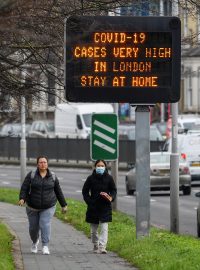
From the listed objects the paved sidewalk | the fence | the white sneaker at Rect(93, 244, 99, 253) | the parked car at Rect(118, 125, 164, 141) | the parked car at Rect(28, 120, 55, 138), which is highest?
the parked car at Rect(28, 120, 55, 138)

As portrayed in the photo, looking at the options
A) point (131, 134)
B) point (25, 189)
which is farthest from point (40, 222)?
point (131, 134)

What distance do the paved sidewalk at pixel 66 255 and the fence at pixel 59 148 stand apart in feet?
108

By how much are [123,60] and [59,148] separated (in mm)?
46372

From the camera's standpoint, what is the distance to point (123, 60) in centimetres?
1620

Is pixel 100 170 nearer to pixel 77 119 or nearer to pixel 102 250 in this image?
pixel 102 250

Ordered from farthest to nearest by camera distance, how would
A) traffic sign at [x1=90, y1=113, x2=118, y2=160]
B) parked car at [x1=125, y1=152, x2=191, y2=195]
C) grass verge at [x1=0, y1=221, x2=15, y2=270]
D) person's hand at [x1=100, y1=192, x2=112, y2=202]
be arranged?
parked car at [x1=125, y1=152, x2=191, y2=195] < traffic sign at [x1=90, y1=113, x2=118, y2=160] < person's hand at [x1=100, y1=192, x2=112, y2=202] < grass verge at [x1=0, y1=221, x2=15, y2=270]

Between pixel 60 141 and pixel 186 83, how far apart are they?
770 inches

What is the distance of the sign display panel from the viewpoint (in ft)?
52.1

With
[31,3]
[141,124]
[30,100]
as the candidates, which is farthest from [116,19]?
[31,3]

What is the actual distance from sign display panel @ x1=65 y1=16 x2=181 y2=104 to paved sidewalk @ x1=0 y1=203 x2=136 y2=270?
232 cm

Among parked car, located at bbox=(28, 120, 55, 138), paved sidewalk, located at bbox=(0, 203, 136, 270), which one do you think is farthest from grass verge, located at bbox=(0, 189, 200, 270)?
parked car, located at bbox=(28, 120, 55, 138)

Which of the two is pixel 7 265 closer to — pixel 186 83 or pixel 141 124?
pixel 141 124

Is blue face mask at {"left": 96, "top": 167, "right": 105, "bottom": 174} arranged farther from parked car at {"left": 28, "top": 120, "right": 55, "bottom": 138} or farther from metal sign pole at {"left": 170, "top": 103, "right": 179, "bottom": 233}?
parked car at {"left": 28, "top": 120, "right": 55, "bottom": 138}

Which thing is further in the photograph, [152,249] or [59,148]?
[59,148]
